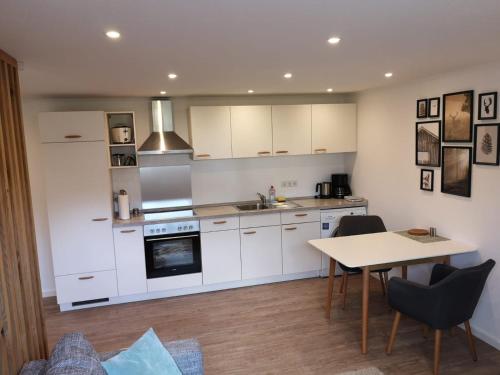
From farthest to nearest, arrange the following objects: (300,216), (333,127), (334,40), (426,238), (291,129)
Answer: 1. (333,127)
2. (291,129)
3. (300,216)
4. (426,238)
5. (334,40)

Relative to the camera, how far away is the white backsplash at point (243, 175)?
4914 mm

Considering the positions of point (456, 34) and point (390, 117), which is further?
point (390, 117)

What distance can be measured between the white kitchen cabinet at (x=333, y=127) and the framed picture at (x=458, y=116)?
1635 mm

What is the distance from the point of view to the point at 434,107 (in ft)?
12.4

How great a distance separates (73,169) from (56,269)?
3.68 ft

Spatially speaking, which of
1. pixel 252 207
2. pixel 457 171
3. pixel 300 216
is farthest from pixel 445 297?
pixel 252 207

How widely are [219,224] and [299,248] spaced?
3.56 feet

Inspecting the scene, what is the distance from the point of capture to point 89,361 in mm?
1969

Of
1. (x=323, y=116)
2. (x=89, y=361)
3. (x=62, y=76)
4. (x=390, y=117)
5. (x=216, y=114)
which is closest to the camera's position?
(x=89, y=361)

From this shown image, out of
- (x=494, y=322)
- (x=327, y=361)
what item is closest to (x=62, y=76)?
(x=327, y=361)

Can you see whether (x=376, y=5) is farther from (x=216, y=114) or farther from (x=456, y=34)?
(x=216, y=114)

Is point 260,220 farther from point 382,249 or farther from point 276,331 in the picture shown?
point 382,249

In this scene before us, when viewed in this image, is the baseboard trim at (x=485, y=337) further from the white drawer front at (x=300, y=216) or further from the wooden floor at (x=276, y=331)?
the white drawer front at (x=300, y=216)

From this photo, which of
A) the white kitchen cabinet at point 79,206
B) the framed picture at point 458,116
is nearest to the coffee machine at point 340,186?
the framed picture at point 458,116
